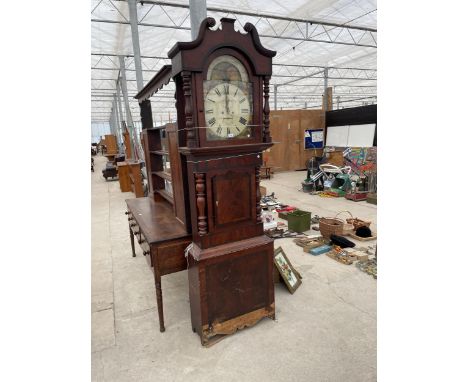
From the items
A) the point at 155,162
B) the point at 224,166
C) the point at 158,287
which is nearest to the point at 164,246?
the point at 158,287

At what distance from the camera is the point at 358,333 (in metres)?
2.42

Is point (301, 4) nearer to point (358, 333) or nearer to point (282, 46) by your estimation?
point (282, 46)

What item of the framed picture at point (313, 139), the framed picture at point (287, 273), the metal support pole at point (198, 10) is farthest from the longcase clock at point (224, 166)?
the framed picture at point (313, 139)

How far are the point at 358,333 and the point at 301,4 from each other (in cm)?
851

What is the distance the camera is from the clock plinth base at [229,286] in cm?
225

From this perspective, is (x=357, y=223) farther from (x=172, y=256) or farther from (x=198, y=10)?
(x=198, y=10)

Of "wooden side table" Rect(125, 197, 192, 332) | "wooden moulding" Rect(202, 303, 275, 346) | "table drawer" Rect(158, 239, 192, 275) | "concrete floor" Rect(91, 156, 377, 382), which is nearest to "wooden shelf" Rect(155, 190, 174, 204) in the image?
"wooden side table" Rect(125, 197, 192, 332)

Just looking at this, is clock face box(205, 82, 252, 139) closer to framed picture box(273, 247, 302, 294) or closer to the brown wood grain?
framed picture box(273, 247, 302, 294)

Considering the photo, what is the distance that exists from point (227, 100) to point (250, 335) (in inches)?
73.5

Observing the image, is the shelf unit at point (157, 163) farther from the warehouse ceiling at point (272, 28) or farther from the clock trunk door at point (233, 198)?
the warehouse ceiling at point (272, 28)

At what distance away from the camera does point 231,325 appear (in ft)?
7.93
